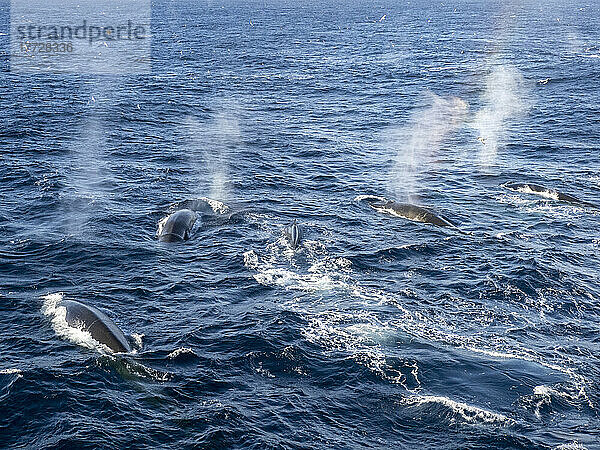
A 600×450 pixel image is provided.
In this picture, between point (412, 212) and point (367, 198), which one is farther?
point (367, 198)

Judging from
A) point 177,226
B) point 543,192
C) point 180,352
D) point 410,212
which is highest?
point 543,192

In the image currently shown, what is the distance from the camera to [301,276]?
45.6 metres

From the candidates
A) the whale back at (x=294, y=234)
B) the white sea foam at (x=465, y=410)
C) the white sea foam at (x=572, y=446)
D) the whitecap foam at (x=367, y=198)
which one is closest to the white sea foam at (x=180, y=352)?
the white sea foam at (x=465, y=410)

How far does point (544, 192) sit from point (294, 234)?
25.2 m

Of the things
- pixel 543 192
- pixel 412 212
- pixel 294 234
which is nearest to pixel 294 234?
pixel 294 234

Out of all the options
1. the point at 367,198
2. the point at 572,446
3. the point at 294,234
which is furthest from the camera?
the point at 367,198

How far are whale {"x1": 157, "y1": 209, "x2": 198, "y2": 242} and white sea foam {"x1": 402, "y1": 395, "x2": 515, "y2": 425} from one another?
77.7 ft

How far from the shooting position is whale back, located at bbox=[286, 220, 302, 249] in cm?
5013

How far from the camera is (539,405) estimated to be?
→ 3350 centimetres

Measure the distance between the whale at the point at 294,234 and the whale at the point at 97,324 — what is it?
622 inches

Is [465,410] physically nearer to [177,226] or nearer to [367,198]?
[177,226]

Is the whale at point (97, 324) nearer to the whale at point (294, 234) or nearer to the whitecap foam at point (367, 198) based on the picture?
the whale at point (294, 234)

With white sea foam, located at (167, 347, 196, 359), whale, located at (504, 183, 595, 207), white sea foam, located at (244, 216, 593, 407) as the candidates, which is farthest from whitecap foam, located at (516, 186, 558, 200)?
white sea foam, located at (167, 347, 196, 359)

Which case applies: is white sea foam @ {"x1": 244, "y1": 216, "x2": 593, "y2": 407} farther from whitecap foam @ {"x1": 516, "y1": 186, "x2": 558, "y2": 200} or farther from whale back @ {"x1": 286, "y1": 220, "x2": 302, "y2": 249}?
whitecap foam @ {"x1": 516, "y1": 186, "x2": 558, "y2": 200}
